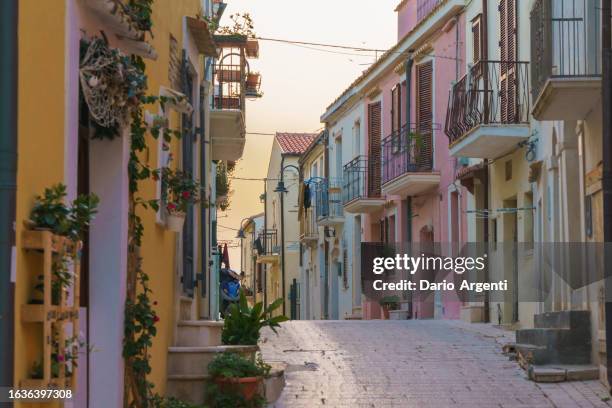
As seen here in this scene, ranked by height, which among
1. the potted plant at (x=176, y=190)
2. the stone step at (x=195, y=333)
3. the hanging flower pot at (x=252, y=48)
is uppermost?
the hanging flower pot at (x=252, y=48)

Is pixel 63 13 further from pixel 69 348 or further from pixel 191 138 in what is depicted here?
pixel 191 138

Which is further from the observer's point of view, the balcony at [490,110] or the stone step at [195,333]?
the balcony at [490,110]

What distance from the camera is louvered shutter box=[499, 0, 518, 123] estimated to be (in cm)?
1977

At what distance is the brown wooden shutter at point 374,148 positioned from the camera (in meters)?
31.4

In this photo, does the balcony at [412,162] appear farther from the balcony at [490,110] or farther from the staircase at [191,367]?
the staircase at [191,367]

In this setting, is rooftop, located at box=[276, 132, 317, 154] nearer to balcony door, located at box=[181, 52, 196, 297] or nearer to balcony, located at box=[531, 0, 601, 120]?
balcony, located at box=[531, 0, 601, 120]

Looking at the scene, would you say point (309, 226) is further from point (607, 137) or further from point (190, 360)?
point (190, 360)

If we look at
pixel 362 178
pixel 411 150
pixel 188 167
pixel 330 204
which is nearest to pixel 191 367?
pixel 188 167

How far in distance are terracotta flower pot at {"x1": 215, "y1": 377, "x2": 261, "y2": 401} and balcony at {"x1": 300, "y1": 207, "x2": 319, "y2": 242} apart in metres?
28.4

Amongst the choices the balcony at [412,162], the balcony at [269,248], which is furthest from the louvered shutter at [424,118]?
the balcony at [269,248]

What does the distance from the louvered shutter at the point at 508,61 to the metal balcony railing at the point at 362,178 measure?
10.8 m

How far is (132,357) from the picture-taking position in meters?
9.26

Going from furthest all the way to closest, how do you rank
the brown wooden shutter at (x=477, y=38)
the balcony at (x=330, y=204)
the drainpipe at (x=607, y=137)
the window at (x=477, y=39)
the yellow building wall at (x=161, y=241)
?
1. the balcony at (x=330, y=204)
2. the brown wooden shutter at (x=477, y=38)
3. the window at (x=477, y=39)
4. the drainpipe at (x=607, y=137)
5. the yellow building wall at (x=161, y=241)

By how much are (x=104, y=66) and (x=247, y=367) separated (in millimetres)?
4315
